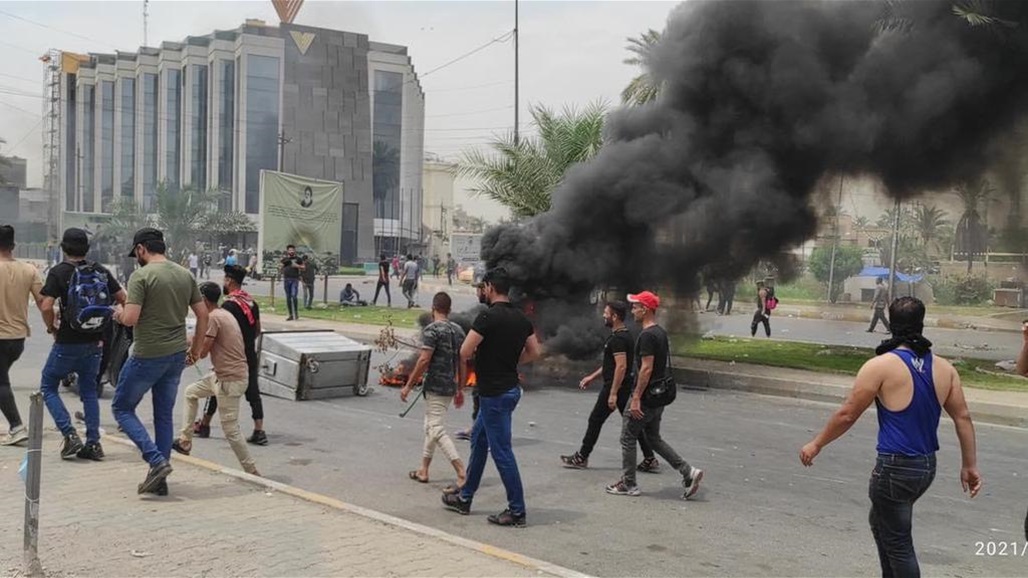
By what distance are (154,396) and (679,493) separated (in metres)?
3.52

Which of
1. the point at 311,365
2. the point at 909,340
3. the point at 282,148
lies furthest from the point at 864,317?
the point at 282,148

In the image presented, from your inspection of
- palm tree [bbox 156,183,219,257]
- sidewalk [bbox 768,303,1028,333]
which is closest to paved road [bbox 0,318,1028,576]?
sidewalk [bbox 768,303,1028,333]

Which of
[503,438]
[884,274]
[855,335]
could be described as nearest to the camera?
[503,438]

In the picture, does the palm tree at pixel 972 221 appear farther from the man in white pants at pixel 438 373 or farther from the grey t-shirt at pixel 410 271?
the grey t-shirt at pixel 410 271

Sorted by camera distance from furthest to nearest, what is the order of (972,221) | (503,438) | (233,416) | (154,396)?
1. (972,221)
2. (233,416)
3. (154,396)
4. (503,438)

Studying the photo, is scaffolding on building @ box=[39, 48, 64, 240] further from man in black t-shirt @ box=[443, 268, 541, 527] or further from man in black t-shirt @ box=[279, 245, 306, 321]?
man in black t-shirt @ box=[443, 268, 541, 527]

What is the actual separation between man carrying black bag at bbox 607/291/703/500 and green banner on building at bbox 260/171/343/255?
15.4m

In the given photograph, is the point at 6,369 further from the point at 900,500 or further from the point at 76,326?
the point at 900,500

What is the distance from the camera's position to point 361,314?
768 inches

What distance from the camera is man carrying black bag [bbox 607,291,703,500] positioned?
558cm

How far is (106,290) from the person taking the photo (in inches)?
219

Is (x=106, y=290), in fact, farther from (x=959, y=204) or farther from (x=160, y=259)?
(x=959, y=204)

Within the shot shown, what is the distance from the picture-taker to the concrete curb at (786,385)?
9398 mm

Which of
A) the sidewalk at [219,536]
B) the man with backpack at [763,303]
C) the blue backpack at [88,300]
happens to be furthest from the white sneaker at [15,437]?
the man with backpack at [763,303]
